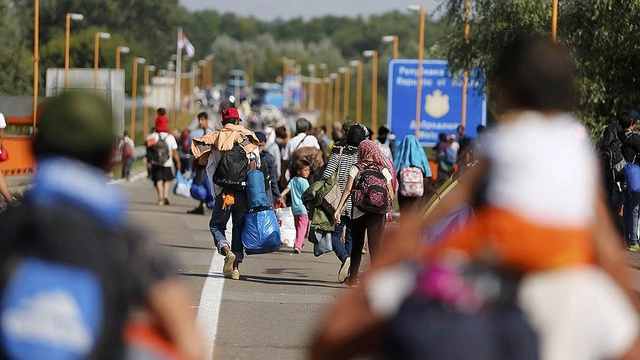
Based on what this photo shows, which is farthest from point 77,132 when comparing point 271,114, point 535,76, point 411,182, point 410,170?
point 271,114

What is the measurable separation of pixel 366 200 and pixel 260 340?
324cm

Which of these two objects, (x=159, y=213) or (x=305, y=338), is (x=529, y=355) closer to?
(x=305, y=338)

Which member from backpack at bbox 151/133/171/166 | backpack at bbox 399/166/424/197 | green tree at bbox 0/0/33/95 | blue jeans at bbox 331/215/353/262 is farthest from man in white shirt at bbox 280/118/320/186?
green tree at bbox 0/0/33/95

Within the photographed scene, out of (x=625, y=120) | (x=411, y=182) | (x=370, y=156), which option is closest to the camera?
(x=370, y=156)

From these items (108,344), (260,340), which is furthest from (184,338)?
(260,340)

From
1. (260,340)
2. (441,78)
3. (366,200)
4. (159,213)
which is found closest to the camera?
(260,340)

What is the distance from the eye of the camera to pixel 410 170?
17.8 meters

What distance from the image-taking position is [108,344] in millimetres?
3625

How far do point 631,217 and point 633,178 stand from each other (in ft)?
2.24

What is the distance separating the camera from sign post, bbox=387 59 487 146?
38781 mm

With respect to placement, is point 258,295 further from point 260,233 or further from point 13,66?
point 13,66

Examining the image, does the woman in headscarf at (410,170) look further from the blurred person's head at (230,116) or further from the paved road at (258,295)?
the blurred person's head at (230,116)

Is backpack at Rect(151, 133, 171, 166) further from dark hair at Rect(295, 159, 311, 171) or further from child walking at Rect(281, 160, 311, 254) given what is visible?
dark hair at Rect(295, 159, 311, 171)

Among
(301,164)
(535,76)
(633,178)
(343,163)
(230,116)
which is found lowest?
(633,178)
